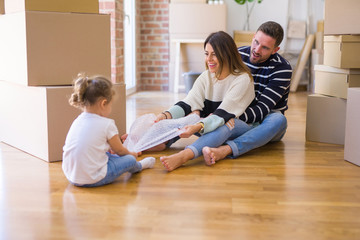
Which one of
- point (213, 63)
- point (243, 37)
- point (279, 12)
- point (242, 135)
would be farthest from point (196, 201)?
point (279, 12)

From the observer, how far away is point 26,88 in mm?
2119

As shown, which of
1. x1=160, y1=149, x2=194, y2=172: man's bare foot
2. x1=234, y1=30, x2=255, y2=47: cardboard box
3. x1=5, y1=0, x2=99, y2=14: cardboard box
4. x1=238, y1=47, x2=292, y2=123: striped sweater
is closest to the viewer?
x1=160, y1=149, x2=194, y2=172: man's bare foot

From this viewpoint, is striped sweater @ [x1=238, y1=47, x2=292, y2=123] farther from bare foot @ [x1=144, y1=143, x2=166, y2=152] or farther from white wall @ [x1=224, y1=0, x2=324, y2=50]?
white wall @ [x1=224, y1=0, x2=324, y2=50]

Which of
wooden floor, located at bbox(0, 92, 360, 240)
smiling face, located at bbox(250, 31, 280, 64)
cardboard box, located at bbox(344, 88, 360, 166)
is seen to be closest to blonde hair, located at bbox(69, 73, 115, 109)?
wooden floor, located at bbox(0, 92, 360, 240)

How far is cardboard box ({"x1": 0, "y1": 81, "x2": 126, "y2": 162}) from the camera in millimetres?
2020

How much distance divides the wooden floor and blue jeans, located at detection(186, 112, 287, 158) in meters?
0.06

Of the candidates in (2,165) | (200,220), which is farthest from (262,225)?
(2,165)

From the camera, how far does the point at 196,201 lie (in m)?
1.54

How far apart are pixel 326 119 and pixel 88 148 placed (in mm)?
1385

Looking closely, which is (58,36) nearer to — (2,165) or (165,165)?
(2,165)

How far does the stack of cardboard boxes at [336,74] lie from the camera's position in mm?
2279

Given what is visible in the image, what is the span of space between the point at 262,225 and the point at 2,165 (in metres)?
1.20

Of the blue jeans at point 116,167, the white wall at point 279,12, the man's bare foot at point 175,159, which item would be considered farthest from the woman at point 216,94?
the white wall at point 279,12

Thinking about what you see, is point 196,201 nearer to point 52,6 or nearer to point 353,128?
point 353,128
